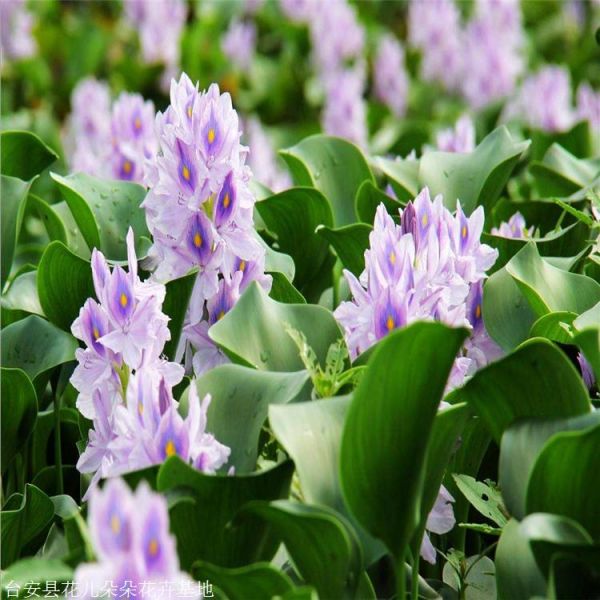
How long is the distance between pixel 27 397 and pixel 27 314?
1.21 ft

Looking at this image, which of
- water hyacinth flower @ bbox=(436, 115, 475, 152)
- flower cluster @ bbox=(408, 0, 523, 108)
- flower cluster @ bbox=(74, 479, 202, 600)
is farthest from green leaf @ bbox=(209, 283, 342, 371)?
flower cluster @ bbox=(408, 0, 523, 108)

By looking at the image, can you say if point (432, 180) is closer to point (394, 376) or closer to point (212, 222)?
point (212, 222)

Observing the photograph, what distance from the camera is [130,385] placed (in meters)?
1.61

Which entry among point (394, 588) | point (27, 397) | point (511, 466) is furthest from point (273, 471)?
point (27, 397)

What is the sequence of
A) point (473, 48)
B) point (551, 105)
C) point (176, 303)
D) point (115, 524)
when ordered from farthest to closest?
1. point (473, 48)
2. point (551, 105)
3. point (176, 303)
4. point (115, 524)

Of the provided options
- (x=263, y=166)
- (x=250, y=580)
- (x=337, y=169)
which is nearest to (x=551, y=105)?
(x=263, y=166)

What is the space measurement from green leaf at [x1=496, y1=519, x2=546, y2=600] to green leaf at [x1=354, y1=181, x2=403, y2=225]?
1.18 m

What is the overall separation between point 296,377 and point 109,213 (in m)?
0.99

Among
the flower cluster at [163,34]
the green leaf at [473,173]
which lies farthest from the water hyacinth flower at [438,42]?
the green leaf at [473,173]

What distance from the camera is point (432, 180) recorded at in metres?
2.69

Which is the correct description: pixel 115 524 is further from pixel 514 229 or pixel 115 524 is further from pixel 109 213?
pixel 514 229

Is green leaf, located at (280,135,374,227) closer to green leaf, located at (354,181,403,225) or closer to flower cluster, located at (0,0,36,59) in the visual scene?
green leaf, located at (354,181,403,225)

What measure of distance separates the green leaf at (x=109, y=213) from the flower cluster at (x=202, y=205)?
1.42ft

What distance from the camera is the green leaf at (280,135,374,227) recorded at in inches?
114
